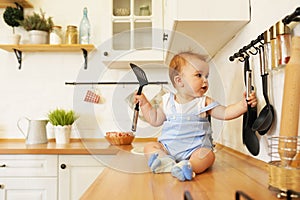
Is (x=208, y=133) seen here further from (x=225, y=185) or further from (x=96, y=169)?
(x=96, y=169)

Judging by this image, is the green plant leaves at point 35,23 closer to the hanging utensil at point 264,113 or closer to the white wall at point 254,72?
the white wall at point 254,72

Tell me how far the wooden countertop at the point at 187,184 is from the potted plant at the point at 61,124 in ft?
3.44

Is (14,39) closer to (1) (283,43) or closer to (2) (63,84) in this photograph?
(2) (63,84)

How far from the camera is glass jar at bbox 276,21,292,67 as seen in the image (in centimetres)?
80

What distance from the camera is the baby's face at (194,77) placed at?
108 centimetres

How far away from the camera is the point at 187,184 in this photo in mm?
803

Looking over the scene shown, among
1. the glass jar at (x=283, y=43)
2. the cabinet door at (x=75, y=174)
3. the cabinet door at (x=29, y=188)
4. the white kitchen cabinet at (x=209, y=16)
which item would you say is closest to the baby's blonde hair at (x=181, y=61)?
the white kitchen cabinet at (x=209, y=16)

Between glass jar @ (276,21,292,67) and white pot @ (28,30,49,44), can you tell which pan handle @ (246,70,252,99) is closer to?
glass jar @ (276,21,292,67)

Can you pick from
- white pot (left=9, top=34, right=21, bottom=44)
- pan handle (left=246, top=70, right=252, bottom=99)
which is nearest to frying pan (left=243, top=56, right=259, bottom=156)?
pan handle (left=246, top=70, right=252, bottom=99)

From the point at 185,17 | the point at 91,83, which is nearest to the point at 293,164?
the point at 185,17

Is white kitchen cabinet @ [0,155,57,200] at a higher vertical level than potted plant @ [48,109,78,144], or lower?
lower

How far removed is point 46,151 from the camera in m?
1.72

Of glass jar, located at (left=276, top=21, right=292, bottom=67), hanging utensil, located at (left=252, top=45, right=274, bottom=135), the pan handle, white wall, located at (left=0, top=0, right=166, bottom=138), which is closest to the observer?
glass jar, located at (left=276, top=21, right=292, bottom=67)

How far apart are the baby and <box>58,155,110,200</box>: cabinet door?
0.75m
